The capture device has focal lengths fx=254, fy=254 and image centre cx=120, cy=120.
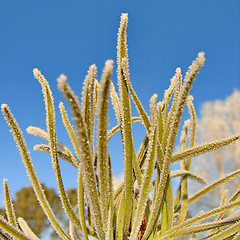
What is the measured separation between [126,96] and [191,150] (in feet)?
0.30

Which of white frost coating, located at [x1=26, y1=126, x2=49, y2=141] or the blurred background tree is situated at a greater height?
the blurred background tree

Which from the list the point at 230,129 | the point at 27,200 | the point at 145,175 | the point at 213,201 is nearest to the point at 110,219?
the point at 145,175

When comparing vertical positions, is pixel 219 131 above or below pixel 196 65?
above

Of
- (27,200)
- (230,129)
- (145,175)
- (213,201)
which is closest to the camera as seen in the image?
(145,175)

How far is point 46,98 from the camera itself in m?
0.29

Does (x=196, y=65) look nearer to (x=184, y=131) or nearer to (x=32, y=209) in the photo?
(x=184, y=131)

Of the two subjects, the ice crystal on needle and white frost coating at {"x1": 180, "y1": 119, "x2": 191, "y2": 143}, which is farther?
white frost coating at {"x1": 180, "y1": 119, "x2": 191, "y2": 143}

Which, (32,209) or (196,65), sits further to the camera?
(32,209)

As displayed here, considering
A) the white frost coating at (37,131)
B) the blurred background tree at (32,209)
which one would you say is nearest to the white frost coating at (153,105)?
the white frost coating at (37,131)

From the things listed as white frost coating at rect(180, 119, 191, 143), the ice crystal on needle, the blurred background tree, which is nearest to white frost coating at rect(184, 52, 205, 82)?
the ice crystal on needle

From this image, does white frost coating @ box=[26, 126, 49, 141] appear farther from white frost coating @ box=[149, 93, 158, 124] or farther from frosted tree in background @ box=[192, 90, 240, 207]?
frosted tree in background @ box=[192, 90, 240, 207]

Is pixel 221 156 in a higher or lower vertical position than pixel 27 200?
lower

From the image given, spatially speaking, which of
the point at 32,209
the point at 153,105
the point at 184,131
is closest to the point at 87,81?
the point at 153,105

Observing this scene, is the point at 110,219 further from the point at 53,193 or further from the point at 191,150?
the point at 53,193
